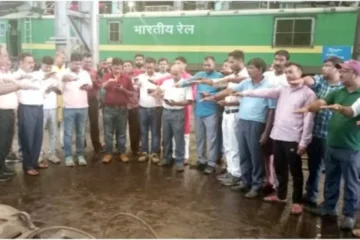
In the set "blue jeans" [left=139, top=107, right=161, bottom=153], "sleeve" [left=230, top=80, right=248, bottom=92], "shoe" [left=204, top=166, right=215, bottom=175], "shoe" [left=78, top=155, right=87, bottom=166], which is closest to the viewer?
"sleeve" [left=230, top=80, right=248, bottom=92]

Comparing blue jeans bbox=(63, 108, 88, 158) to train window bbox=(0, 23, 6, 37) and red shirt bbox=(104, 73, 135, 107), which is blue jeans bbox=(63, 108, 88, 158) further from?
train window bbox=(0, 23, 6, 37)

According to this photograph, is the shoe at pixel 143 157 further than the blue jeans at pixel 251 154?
Yes

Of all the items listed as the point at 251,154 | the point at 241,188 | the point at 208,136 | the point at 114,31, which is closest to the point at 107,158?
the point at 208,136

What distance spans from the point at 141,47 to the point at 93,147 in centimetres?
432

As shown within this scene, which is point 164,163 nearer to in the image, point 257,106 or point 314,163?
point 257,106

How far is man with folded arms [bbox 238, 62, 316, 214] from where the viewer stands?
282cm

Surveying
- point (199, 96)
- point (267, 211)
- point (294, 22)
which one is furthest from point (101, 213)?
point (294, 22)

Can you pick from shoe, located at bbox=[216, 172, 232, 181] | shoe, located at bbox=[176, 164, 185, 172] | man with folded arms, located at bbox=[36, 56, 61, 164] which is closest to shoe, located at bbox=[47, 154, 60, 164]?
man with folded arms, located at bbox=[36, 56, 61, 164]

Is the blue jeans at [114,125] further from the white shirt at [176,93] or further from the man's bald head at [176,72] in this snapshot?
the man's bald head at [176,72]

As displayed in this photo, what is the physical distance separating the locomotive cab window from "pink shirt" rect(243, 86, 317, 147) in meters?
5.05

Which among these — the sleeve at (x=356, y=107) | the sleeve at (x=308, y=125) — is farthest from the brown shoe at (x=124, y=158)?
the sleeve at (x=356, y=107)

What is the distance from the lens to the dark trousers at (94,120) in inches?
184

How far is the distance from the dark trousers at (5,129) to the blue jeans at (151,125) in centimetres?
Result: 136

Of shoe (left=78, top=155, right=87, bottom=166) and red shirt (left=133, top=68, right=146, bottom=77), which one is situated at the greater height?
red shirt (left=133, top=68, right=146, bottom=77)
